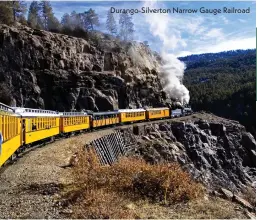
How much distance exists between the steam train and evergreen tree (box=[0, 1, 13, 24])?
3757cm

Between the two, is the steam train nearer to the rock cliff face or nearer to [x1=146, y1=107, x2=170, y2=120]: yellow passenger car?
[x1=146, y1=107, x2=170, y2=120]: yellow passenger car

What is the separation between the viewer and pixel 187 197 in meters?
11.2

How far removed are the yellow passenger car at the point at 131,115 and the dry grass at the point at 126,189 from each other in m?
39.4

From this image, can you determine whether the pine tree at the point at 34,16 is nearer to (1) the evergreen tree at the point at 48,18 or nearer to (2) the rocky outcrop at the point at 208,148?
(1) the evergreen tree at the point at 48,18

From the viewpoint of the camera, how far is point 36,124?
2456 centimetres

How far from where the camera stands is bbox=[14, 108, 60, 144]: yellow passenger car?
2178cm

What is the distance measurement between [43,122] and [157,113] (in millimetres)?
39063

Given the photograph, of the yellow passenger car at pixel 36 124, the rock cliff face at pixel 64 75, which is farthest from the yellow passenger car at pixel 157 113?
the yellow passenger car at pixel 36 124

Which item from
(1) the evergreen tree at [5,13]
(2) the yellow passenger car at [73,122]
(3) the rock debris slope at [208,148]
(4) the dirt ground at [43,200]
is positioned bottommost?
(3) the rock debris slope at [208,148]

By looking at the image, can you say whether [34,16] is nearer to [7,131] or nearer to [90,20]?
[90,20]

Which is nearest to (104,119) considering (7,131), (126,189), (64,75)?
(64,75)

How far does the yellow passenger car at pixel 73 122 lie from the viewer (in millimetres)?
33950

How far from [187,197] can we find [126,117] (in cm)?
4293

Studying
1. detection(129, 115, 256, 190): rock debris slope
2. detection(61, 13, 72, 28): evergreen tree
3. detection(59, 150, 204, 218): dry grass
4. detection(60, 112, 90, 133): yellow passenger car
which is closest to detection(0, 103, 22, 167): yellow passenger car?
detection(59, 150, 204, 218): dry grass
